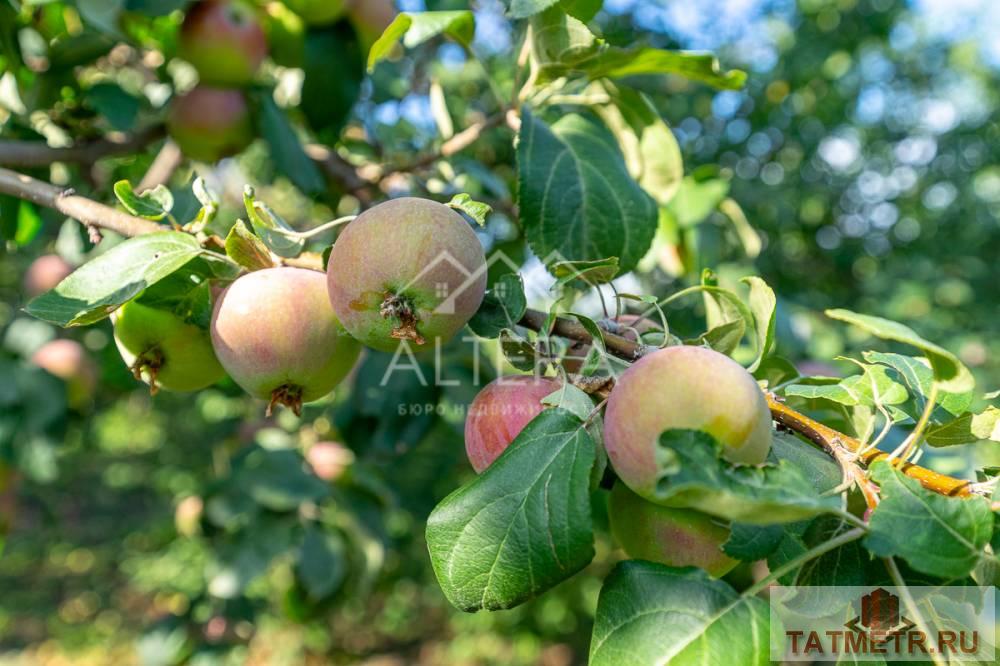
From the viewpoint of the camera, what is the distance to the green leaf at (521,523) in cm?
68

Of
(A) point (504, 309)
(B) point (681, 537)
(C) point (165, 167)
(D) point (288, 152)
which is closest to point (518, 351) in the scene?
(A) point (504, 309)

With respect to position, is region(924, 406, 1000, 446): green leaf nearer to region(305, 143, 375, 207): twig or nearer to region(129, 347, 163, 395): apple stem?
region(129, 347, 163, 395): apple stem

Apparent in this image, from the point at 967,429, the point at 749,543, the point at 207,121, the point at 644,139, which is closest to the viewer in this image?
the point at 749,543

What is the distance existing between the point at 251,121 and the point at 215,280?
0.88m

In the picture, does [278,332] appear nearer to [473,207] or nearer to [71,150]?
[473,207]

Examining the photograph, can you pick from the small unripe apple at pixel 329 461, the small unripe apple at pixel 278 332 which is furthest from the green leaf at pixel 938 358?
the small unripe apple at pixel 329 461

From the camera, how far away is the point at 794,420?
791 mm

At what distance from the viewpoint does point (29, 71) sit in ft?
4.83

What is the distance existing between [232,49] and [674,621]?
137 centimetres

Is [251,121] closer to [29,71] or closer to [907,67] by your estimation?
[29,71]

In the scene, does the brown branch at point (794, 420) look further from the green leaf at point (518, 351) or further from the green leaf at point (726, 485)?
the green leaf at point (726, 485)

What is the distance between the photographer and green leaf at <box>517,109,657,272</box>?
1061 mm

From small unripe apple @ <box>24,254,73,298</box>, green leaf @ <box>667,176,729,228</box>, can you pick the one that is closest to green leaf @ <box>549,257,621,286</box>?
green leaf @ <box>667,176,729,228</box>

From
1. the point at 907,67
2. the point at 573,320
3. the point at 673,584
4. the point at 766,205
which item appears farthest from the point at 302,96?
the point at 907,67
